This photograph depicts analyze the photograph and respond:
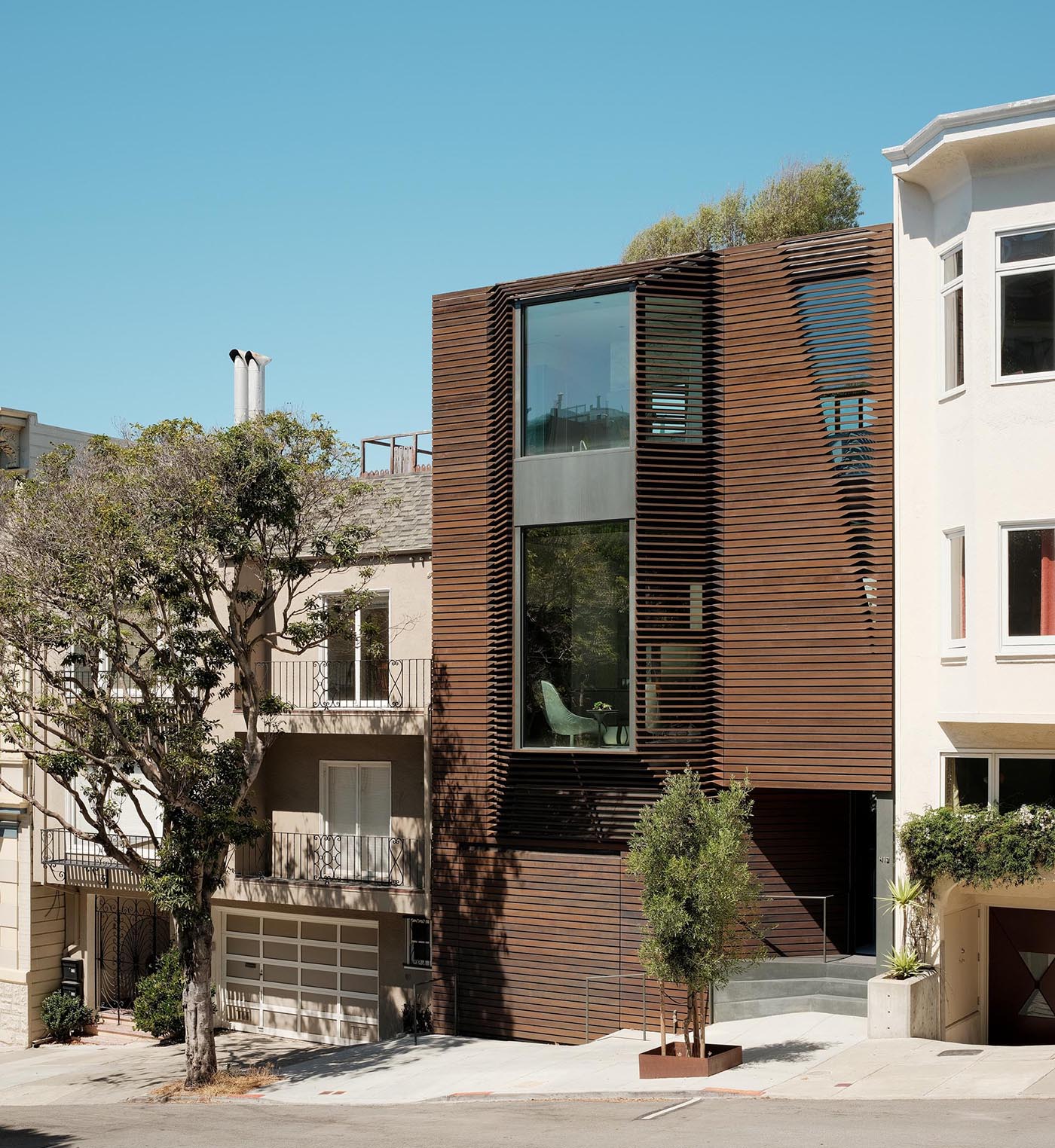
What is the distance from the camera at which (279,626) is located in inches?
1046

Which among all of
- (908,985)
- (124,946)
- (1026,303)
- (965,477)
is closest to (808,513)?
(965,477)

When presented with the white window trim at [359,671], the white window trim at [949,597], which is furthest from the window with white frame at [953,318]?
the white window trim at [359,671]

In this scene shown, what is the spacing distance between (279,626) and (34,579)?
6.82m

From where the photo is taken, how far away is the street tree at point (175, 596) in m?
20.3

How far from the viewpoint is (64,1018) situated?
1107 inches

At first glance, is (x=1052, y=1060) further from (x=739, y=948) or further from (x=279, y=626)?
(x=279, y=626)

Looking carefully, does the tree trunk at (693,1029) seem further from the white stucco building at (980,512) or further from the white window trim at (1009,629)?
the white window trim at (1009,629)

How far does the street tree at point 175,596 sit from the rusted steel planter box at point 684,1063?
7229 mm

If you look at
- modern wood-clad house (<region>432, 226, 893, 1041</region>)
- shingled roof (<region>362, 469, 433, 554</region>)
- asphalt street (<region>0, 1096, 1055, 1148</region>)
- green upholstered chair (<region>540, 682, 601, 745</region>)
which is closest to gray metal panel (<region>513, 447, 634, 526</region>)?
modern wood-clad house (<region>432, 226, 893, 1041</region>)

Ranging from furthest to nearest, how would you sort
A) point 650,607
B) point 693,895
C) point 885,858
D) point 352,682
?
point 352,682
point 650,607
point 885,858
point 693,895

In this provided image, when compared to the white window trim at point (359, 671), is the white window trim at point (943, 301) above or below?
above

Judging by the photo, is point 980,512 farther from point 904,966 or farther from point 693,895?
point 693,895

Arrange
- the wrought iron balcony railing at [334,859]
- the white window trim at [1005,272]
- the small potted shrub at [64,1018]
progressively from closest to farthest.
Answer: the white window trim at [1005,272], the wrought iron balcony railing at [334,859], the small potted shrub at [64,1018]

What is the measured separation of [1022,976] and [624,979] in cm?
586
